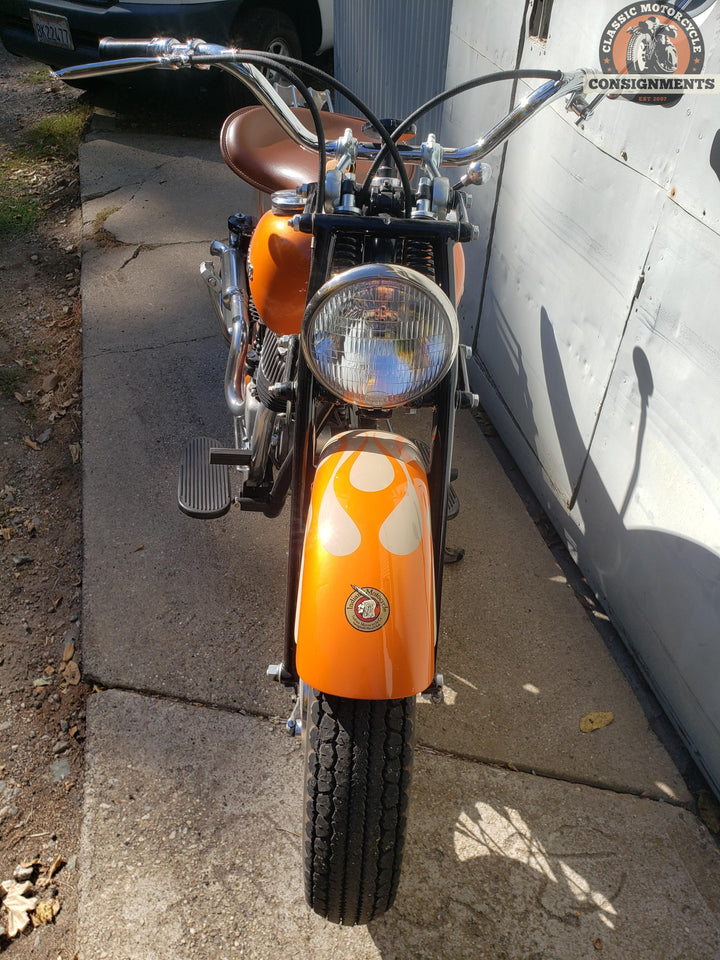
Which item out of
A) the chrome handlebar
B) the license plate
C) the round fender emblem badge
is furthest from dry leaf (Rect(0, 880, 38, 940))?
the license plate

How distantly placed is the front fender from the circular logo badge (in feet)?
3.64

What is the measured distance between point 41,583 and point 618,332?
6.46 ft

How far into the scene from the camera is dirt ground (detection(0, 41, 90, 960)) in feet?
5.69

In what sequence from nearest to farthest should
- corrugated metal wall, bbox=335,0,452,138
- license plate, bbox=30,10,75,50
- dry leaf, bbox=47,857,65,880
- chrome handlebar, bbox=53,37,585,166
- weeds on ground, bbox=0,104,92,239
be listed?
chrome handlebar, bbox=53,37,585,166
dry leaf, bbox=47,857,65,880
corrugated metal wall, bbox=335,0,452,138
weeds on ground, bbox=0,104,92,239
license plate, bbox=30,10,75,50

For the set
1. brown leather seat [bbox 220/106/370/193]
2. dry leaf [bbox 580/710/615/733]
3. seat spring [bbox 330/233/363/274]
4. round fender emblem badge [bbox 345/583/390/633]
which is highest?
seat spring [bbox 330/233/363/274]

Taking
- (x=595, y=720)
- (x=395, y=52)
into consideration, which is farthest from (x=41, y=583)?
(x=395, y=52)

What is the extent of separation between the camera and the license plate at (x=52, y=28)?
4.97 m

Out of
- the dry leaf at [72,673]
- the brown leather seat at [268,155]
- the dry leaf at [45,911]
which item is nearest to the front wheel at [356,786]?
the dry leaf at [45,911]

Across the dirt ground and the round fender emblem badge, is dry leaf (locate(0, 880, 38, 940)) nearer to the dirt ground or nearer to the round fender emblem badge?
the dirt ground

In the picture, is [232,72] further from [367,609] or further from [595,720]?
[595,720]

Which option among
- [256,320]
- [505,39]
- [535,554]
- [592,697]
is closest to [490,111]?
[505,39]

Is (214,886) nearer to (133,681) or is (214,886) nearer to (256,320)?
(133,681)

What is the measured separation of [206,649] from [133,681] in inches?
8.7

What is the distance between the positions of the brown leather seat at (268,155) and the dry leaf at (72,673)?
159 centimetres
